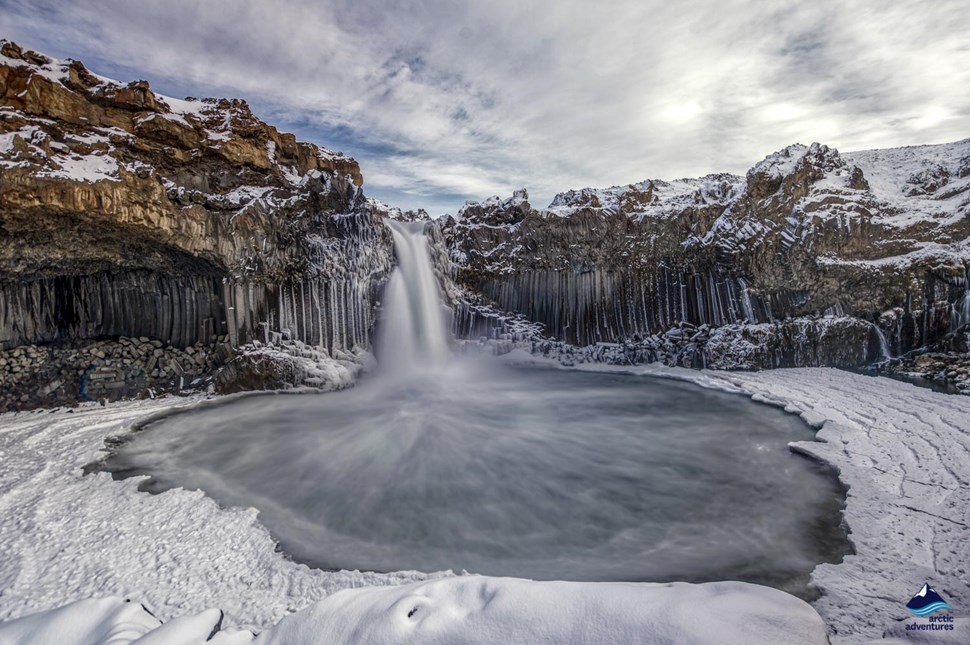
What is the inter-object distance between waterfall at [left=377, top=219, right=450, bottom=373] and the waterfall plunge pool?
3.09m

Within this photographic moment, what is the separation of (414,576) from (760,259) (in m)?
12.6

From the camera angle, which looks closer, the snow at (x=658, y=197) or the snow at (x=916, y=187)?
the snow at (x=916, y=187)

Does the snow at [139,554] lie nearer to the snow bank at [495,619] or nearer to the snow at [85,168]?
the snow bank at [495,619]

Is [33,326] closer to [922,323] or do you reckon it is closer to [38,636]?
[38,636]

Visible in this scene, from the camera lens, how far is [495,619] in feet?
7.95

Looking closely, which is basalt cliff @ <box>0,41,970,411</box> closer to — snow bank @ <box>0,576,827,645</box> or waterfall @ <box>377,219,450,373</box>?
waterfall @ <box>377,219,450,373</box>

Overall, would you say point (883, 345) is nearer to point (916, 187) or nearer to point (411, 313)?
point (916, 187)

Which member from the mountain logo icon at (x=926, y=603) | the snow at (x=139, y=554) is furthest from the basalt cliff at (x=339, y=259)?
the mountain logo icon at (x=926, y=603)

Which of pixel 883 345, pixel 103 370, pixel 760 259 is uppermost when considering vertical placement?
pixel 760 259

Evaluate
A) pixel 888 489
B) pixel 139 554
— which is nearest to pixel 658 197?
pixel 888 489

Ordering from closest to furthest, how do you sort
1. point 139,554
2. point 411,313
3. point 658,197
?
point 139,554 → point 411,313 → point 658,197

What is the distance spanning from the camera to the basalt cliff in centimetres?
874

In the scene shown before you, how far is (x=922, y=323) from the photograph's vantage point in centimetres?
1066

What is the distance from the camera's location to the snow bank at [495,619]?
88.3 inches
